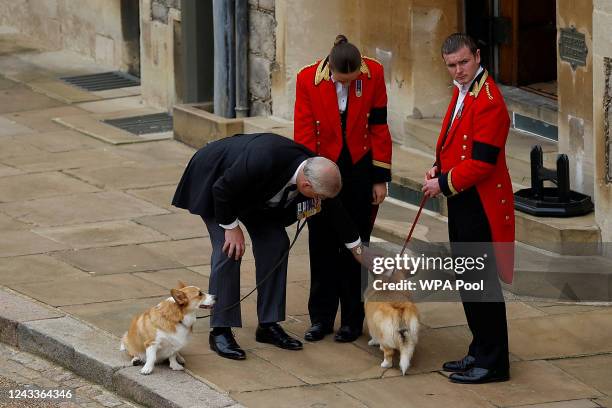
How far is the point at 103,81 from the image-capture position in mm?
15844

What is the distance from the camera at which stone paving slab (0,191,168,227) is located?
10820 millimetres

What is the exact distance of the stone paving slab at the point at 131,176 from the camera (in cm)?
1187

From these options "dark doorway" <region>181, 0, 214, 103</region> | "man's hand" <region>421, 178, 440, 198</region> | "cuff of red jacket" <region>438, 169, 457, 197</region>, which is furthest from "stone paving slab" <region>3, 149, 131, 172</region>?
"cuff of red jacket" <region>438, 169, 457, 197</region>

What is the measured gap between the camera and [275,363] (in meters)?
7.87

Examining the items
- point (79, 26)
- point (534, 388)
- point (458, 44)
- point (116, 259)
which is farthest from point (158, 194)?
point (79, 26)

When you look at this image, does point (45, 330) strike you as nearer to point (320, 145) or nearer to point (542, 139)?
point (320, 145)

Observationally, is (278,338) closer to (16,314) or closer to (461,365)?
(461,365)

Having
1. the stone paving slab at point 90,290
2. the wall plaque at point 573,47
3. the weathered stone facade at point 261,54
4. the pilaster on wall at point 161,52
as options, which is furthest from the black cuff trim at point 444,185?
the pilaster on wall at point 161,52

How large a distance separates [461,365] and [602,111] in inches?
87.3

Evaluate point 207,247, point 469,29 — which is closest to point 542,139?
point 469,29

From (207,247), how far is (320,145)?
87.4 inches

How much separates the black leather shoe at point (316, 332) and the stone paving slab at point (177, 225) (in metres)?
2.32

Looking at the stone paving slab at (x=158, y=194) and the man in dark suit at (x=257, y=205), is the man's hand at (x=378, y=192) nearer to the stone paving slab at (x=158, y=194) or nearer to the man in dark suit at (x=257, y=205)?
the man in dark suit at (x=257, y=205)

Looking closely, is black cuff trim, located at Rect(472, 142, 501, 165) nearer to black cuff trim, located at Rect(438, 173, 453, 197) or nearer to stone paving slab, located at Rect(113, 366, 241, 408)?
black cuff trim, located at Rect(438, 173, 453, 197)
